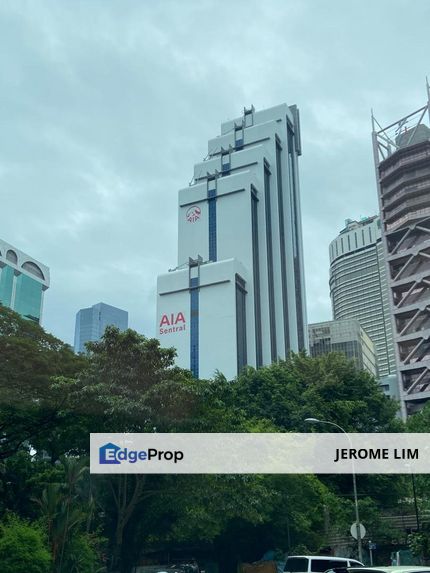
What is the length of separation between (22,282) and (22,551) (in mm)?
112328

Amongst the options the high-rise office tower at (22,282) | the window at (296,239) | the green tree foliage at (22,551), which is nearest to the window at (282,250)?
the window at (296,239)

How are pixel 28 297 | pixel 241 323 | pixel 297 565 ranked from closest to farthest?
1. pixel 297 565
2. pixel 241 323
3. pixel 28 297

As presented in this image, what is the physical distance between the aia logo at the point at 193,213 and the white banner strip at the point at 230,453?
3104 inches

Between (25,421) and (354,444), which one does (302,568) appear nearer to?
(25,421)

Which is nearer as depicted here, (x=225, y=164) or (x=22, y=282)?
(x=225, y=164)

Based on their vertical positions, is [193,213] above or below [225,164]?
below

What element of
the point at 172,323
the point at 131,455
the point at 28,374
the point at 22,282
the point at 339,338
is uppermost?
the point at 22,282

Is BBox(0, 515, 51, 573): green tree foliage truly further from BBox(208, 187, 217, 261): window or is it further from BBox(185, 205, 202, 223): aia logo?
BBox(185, 205, 202, 223): aia logo

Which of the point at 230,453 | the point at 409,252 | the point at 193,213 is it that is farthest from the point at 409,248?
the point at 230,453

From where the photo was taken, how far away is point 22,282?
12850 centimetres

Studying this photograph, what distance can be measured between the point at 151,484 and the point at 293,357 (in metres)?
24.9

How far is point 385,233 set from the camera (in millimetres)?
93000

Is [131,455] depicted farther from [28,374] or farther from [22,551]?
[22,551]

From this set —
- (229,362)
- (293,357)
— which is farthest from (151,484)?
(229,362)
